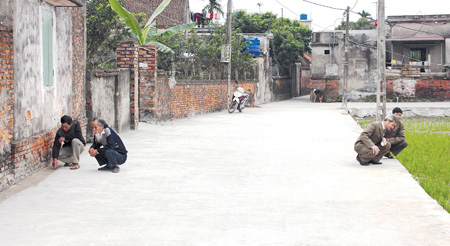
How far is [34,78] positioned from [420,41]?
38258 millimetres

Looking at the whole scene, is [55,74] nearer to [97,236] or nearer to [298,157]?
[298,157]

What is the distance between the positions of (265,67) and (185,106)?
19.1 metres

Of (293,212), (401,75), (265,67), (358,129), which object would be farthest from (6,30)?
(401,75)

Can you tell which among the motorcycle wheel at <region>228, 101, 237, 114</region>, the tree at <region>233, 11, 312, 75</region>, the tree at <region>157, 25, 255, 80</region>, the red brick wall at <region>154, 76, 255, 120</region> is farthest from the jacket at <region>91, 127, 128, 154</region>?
the tree at <region>233, 11, 312, 75</region>

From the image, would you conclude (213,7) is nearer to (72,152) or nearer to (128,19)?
(128,19)

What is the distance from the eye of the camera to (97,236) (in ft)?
18.2

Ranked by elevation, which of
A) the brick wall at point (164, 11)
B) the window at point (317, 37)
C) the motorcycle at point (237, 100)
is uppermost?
the brick wall at point (164, 11)

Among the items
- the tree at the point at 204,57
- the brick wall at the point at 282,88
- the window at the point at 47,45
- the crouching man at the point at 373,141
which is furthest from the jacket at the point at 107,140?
the brick wall at the point at 282,88

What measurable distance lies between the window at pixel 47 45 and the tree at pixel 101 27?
1600cm

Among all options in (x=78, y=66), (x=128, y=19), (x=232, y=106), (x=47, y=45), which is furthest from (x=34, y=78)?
(x=232, y=106)

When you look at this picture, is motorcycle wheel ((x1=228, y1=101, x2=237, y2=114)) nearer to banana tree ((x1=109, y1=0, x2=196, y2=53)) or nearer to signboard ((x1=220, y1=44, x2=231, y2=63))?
signboard ((x1=220, y1=44, x2=231, y2=63))

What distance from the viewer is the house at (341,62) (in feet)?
144

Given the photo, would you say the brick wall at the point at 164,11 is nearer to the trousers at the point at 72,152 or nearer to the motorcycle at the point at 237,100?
the motorcycle at the point at 237,100

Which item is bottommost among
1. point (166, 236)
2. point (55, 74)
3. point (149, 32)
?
point (166, 236)
